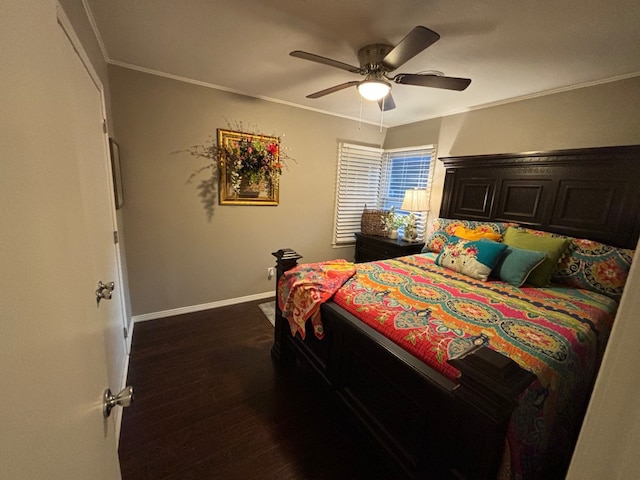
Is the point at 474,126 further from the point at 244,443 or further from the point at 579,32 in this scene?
the point at 244,443

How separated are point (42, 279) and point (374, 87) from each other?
2079 mm

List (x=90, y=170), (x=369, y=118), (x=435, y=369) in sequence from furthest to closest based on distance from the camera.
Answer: (x=369, y=118)
(x=90, y=170)
(x=435, y=369)

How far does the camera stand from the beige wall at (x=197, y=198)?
2.50 meters

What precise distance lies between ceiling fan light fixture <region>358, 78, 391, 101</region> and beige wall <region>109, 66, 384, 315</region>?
1.52 metres

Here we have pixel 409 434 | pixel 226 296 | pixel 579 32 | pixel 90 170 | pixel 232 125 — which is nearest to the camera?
pixel 409 434

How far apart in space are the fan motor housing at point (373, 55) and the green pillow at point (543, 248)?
1.94 m

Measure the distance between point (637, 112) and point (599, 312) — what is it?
5.50 ft

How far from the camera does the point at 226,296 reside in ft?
10.6

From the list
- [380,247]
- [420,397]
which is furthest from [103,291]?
[380,247]

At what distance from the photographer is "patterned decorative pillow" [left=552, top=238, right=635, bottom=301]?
199cm

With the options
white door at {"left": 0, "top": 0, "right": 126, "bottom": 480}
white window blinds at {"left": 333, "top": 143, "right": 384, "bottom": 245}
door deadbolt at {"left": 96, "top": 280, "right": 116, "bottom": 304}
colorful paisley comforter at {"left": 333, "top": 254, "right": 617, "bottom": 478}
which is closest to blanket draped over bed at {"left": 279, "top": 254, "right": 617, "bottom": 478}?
colorful paisley comforter at {"left": 333, "top": 254, "right": 617, "bottom": 478}

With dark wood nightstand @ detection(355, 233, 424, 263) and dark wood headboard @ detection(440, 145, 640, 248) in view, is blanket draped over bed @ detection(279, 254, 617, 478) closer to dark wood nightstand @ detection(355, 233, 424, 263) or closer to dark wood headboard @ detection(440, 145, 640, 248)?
dark wood headboard @ detection(440, 145, 640, 248)

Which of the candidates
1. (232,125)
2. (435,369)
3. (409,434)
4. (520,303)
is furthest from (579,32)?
(232,125)

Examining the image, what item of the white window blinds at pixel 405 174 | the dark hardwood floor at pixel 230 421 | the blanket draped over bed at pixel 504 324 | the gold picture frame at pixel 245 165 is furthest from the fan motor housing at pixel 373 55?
the dark hardwood floor at pixel 230 421
